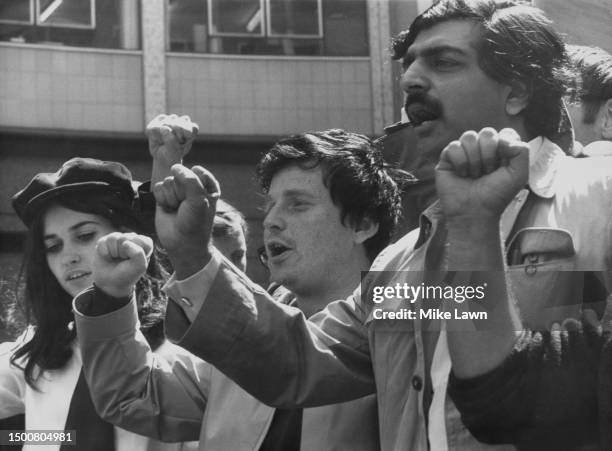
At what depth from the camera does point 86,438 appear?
199 centimetres

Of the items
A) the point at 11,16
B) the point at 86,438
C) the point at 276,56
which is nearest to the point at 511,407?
the point at 86,438

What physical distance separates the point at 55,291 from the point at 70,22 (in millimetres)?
715

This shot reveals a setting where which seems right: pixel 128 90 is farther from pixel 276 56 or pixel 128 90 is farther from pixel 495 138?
pixel 495 138

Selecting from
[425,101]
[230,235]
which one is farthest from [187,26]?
[425,101]

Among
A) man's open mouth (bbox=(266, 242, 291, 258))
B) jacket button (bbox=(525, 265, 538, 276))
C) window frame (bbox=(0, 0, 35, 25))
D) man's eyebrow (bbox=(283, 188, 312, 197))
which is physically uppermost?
window frame (bbox=(0, 0, 35, 25))

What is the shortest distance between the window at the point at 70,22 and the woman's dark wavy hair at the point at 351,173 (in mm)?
747

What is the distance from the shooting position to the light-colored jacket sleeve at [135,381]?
169 cm

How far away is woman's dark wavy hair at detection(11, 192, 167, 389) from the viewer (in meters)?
2.08

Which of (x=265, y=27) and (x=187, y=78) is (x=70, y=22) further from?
(x=265, y=27)

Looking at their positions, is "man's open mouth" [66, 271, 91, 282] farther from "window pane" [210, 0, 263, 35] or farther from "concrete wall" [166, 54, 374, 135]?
"window pane" [210, 0, 263, 35]

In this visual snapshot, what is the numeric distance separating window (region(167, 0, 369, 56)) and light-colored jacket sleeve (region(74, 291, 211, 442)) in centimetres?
82

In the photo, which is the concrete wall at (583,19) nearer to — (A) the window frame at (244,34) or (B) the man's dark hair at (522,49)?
(B) the man's dark hair at (522,49)

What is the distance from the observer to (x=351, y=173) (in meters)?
1.83

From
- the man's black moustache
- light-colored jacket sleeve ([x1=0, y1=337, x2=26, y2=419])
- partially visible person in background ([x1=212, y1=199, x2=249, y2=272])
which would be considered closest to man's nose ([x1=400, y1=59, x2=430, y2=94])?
the man's black moustache
